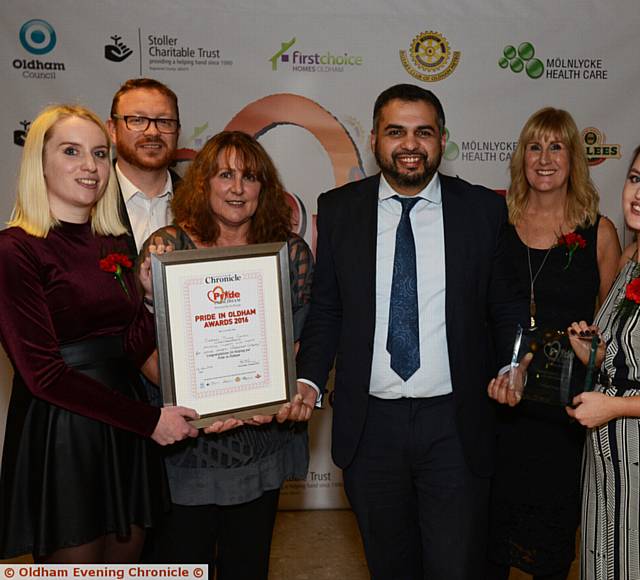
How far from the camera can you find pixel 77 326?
6.76ft

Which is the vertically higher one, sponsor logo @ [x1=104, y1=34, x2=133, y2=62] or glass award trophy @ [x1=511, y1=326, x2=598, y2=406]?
sponsor logo @ [x1=104, y1=34, x2=133, y2=62]

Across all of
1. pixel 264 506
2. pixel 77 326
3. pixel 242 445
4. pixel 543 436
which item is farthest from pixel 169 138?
pixel 543 436

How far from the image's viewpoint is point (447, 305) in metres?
2.31

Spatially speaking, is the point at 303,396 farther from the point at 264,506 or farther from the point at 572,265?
the point at 572,265

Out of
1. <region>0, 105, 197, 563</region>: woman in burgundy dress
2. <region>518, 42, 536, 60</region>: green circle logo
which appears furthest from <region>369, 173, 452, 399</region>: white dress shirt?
<region>518, 42, 536, 60</region>: green circle logo

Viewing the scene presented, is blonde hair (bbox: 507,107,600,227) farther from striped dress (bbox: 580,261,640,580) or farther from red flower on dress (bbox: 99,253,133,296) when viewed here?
red flower on dress (bbox: 99,253,133,296)

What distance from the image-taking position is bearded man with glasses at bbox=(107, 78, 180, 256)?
111 inches

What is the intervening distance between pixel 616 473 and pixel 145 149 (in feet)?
6.78

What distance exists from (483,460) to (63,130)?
170cm

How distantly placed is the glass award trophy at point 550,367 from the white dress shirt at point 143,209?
1437 mm

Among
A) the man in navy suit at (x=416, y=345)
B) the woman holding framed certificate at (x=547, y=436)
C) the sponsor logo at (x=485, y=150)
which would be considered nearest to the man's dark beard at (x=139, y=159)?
the man in navy suit at (x=416, y=345)

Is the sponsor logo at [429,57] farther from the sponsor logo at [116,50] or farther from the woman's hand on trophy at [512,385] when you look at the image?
the woman's hand on trophy at [512,385]

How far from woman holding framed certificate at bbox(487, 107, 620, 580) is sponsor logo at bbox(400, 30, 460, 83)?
67.3 inches

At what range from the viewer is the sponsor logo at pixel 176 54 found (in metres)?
4.09
